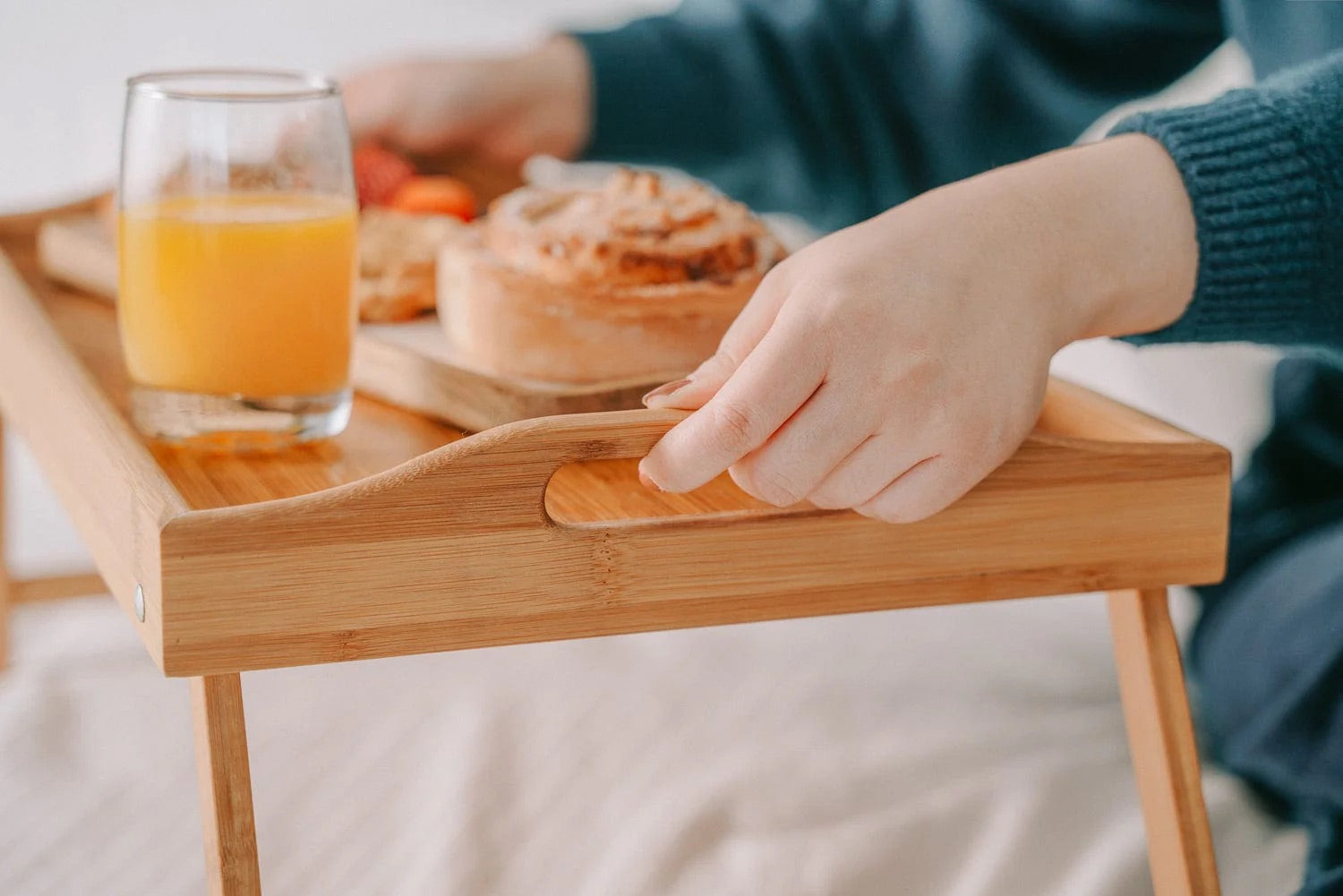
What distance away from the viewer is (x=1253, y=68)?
0.91 m

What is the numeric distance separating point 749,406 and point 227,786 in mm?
236

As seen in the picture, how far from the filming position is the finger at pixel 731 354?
1.66 feet

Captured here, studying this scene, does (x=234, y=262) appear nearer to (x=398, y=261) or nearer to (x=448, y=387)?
(x=448, y=387)

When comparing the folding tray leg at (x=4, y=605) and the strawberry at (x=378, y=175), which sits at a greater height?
the strawberry at (x=378, y=175)

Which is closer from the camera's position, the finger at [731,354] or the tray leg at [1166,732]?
the finger at [731,354]

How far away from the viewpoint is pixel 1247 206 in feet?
1.86

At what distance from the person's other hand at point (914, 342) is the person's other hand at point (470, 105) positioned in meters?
0.58

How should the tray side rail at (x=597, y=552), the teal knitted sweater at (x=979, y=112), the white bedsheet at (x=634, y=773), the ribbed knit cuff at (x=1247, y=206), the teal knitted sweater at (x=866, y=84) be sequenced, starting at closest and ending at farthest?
the tray side rail at (x=597, y=552) → the ribbed knit cuff at (x=1247, y=206) → the white bedsheet at (x=634, y=773) → the teal knitted sweater at (x=979, y=112) → the teal knitted sweater at (x=866, y=84)

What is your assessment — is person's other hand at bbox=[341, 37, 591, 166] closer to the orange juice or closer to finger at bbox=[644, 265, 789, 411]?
the orange juice

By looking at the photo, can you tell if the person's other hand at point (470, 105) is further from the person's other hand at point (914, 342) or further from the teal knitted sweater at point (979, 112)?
the person's other hand at point (914, 342)

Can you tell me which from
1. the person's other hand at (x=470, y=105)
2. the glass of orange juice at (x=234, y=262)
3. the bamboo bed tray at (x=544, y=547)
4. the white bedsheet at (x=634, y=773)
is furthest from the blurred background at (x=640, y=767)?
the person's other hand at (x=470, y=105)

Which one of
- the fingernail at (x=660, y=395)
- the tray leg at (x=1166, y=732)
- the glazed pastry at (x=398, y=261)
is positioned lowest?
the tray leg at (x=1166, y=732)

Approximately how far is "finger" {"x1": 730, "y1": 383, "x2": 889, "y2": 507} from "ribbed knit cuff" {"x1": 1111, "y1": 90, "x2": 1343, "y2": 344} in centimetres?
19

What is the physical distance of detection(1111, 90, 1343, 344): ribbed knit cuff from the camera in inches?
22.3
